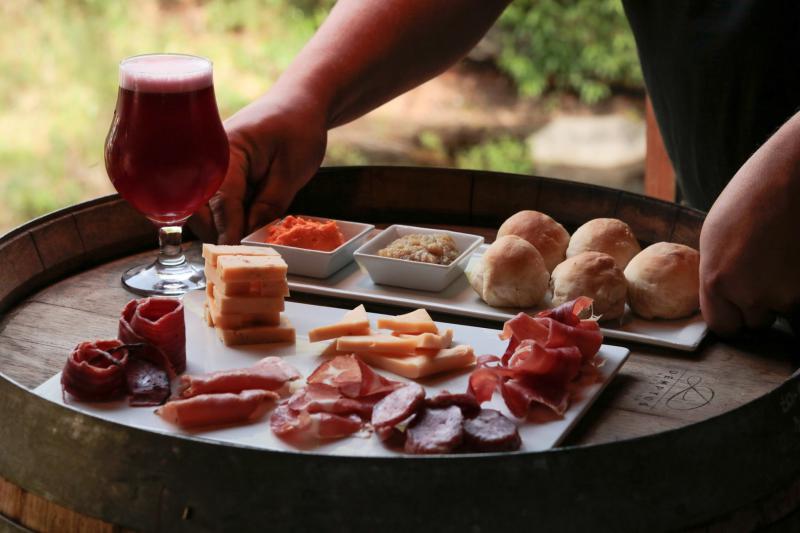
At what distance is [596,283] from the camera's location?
1.30 meters

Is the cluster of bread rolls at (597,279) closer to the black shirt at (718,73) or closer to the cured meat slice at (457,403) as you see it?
the cured meat slice at (457,403)

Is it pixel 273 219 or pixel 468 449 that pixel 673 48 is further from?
pixel 468 449

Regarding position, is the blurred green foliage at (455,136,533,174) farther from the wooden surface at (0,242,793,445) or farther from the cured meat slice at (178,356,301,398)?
the cured meat slice at (178,356,301,398)

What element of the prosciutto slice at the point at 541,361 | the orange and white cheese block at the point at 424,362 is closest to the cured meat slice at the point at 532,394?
the prosciutto slice at the point at 541,361

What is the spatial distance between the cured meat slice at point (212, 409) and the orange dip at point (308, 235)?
0.48 metres

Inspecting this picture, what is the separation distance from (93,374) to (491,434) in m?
0.42

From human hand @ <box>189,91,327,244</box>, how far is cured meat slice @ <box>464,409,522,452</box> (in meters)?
0.70

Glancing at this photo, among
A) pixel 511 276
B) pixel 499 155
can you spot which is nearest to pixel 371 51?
pixel 511 276

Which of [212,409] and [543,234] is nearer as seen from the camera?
[212,409]

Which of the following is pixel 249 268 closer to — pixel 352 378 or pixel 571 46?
pixel 352 378

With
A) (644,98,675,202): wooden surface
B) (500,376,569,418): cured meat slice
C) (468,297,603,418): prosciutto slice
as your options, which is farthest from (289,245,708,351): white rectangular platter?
(644,98,675,202): wooden surface

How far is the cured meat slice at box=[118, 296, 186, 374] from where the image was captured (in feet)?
3.60

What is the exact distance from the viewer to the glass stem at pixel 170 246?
144cm

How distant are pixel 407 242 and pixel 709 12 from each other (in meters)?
0.77
